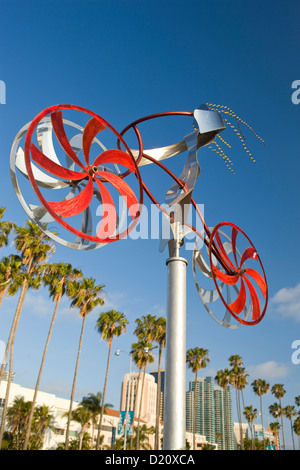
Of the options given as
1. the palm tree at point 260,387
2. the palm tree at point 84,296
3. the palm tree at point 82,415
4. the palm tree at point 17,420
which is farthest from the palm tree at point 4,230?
the palm tree at point 260,387

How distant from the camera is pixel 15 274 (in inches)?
1171

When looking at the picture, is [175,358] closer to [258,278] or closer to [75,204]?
[75,204]

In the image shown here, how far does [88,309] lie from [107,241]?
30103mm

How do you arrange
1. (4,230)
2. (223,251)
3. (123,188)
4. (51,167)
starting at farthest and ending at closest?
(4,230) → (223,251) → (123,188) → (51,167)

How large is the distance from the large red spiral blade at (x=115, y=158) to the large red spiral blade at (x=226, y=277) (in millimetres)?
4314

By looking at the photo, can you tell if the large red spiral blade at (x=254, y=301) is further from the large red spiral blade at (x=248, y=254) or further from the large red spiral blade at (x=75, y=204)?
the large red spiral blade at (x=75, y=204)

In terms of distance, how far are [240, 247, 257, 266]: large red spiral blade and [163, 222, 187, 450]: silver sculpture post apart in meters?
4.18

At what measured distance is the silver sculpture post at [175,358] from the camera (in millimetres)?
7656

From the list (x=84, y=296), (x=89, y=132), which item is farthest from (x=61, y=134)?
(x=84, y=296)

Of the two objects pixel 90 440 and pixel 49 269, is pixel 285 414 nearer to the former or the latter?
pixel 90 440

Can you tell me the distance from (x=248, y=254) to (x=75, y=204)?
6.43m

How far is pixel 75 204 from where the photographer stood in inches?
344

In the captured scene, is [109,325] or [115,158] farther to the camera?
[109,325]
